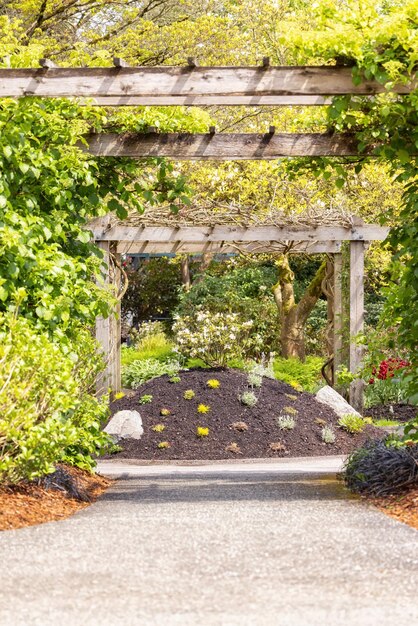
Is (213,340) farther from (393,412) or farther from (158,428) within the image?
(393,412)

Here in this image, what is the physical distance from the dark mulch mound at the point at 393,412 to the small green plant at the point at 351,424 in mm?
2622

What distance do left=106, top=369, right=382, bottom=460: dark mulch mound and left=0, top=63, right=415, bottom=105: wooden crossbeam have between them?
18.9 ft

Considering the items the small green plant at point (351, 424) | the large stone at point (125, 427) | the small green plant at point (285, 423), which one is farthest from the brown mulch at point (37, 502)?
the small green plant at point (351, 424)

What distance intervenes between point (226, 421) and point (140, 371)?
5.35m

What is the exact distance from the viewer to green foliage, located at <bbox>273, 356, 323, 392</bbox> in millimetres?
16688

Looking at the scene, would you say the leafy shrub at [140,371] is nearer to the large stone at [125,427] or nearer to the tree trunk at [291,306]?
the tree trunk at [291,306]

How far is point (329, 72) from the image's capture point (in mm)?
6848

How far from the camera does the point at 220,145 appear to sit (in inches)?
328

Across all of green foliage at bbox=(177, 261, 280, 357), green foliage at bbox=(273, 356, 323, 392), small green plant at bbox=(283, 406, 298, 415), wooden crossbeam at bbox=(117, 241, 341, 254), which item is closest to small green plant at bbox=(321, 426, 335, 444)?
small green plant at bbox=(283, 406, 298, 415)

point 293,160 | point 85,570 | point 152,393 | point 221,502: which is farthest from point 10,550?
point 152,393

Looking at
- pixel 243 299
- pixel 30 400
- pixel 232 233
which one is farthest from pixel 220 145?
pixel 243 299

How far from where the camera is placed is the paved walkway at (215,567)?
3.72 meters

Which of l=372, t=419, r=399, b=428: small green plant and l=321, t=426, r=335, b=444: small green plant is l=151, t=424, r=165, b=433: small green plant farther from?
l=372, t=419, r=399, b=428: small green plant

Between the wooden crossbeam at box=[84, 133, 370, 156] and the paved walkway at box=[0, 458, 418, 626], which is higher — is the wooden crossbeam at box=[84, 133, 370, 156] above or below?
above
